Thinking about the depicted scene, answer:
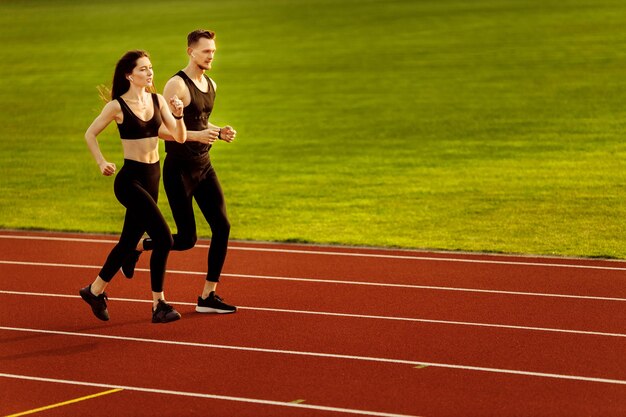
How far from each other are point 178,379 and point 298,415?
1210 mm

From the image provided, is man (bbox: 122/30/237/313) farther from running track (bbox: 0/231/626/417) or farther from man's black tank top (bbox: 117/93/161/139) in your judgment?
running track (bbox: 0/231/626/417)

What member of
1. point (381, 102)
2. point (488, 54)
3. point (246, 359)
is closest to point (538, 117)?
point (381, 102)

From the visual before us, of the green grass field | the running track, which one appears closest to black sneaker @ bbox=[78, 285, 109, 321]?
the running track

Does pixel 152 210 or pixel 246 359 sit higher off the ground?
pixel 152 210

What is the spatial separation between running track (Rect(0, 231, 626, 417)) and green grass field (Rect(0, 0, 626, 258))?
96.5 inches

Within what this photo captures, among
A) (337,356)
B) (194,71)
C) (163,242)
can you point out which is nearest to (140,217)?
(163,242)

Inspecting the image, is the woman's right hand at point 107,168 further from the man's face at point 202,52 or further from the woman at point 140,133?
the man's face at point 202,52

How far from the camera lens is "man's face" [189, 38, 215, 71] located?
983 centimetres

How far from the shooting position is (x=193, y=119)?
9930mm

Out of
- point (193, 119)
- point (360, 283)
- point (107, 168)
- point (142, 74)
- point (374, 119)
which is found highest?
point (374, 119)

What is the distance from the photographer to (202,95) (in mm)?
10008

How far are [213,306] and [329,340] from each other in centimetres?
146

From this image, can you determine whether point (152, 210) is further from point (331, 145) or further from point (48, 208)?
point (331, 145)

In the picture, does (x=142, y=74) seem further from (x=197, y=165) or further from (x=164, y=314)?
(x=164, y=314)
